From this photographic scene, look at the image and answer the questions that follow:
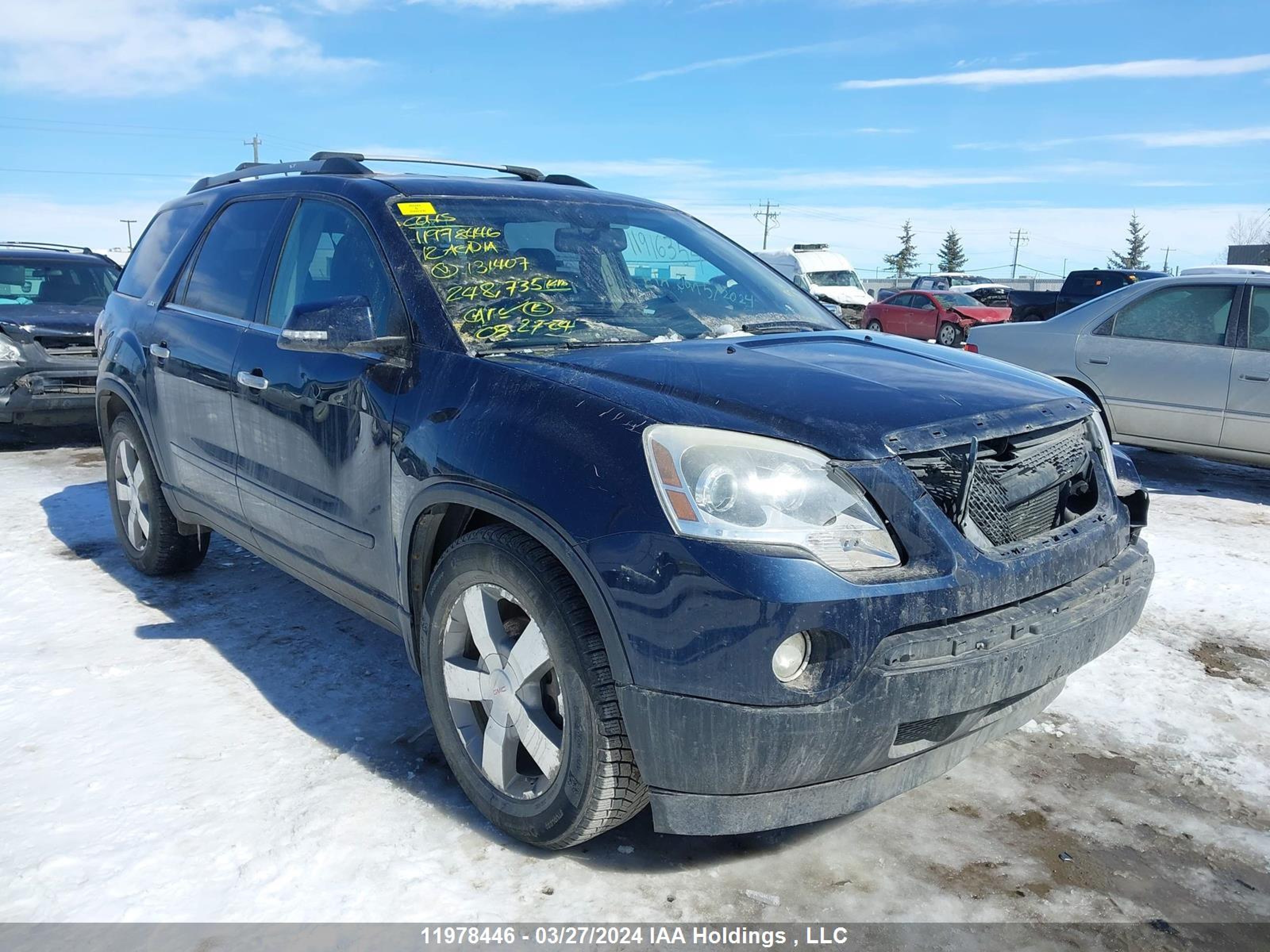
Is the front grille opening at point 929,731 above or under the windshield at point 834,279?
under

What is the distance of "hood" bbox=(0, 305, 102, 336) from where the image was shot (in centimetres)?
842

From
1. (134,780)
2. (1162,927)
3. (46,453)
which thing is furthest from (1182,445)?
(46,453)

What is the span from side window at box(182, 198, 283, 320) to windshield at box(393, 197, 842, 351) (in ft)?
3.02

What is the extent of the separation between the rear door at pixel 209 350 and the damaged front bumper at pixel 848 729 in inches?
92.4

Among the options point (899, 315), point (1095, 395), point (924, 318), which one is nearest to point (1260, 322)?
point (1095, 395)

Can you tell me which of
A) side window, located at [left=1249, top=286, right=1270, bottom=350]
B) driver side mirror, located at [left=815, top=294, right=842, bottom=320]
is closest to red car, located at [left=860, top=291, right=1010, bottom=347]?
side window, located at [left=1249, top=286, right=1270, bottom=350]

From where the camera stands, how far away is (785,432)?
7.75 ft

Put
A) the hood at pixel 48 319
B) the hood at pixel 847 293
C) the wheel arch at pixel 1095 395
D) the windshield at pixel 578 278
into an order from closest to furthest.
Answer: the windshield at pixel 578 278 → the wheel arch at pixel 1095 395 → the hood at pixel 48 319 → the hood at pixel 847 293

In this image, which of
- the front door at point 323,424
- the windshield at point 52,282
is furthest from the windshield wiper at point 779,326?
the windshield at point 52,282

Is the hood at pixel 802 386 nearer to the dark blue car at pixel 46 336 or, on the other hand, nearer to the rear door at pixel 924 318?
the dark blue car at pixel 46 336

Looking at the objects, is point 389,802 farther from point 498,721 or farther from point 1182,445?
point 1182,445

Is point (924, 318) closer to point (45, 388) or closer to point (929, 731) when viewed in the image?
point (45, 388)

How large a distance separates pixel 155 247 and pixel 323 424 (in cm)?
225

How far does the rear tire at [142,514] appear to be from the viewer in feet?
15.9
